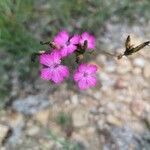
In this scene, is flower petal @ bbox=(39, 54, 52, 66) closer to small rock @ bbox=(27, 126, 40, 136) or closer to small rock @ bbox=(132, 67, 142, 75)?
small rock @ bbox=(27, 126, 40, 136)

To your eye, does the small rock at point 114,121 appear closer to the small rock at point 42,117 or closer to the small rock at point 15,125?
the small rock at point 42,117

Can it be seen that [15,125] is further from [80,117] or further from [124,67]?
[124,67]

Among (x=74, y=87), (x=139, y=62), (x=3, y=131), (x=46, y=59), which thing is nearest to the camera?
(x=46, y=59)

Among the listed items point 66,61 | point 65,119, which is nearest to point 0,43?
point 66,61

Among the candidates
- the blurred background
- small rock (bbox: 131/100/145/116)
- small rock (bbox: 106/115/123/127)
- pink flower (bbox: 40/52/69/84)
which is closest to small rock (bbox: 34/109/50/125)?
the blurred background

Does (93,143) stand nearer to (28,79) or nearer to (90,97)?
(90,97)

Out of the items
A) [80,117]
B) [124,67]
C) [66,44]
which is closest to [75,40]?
[66,44]
